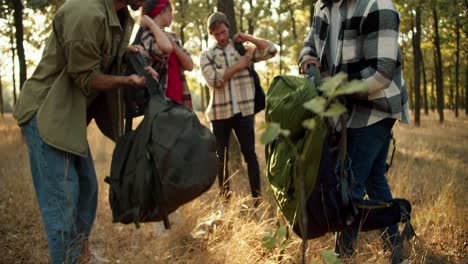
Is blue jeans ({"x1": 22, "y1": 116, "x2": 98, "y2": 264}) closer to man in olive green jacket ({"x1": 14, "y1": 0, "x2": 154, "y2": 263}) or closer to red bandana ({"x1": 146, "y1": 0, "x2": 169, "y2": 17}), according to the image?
man in olive green jacket ({"x1": 14, "y1": 0, "x2": 154, "y2": 263})

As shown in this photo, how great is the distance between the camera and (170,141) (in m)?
2.25

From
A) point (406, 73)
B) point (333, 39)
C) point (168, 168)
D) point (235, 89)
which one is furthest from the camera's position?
point (406, 73)

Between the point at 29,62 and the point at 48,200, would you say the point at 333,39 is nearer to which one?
the point at 48,200

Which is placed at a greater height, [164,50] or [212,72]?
[164,50]

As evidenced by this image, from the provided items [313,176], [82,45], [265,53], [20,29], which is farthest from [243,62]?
[20,29]

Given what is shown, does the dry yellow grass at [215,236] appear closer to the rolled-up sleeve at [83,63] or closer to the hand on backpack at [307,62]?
the hand on backpack at [307,62]

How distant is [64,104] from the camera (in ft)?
8.41

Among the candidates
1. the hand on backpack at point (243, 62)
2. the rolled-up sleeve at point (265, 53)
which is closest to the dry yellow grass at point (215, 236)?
the hand on backpack at point (243, 62)

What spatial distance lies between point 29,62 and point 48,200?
808 inches

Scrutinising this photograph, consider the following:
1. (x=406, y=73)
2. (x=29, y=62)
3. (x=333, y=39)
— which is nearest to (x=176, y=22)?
(x=29, y=62)

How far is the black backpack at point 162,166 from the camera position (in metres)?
2.22

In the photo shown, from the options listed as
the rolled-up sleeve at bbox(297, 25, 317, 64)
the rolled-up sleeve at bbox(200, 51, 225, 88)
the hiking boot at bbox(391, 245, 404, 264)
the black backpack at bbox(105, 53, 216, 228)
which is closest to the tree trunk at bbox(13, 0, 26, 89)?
the rolled-up sleeve at bbox(200, 51, 225, 88)

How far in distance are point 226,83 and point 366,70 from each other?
2192mm

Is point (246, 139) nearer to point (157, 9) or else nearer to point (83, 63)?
point (157, 9)
